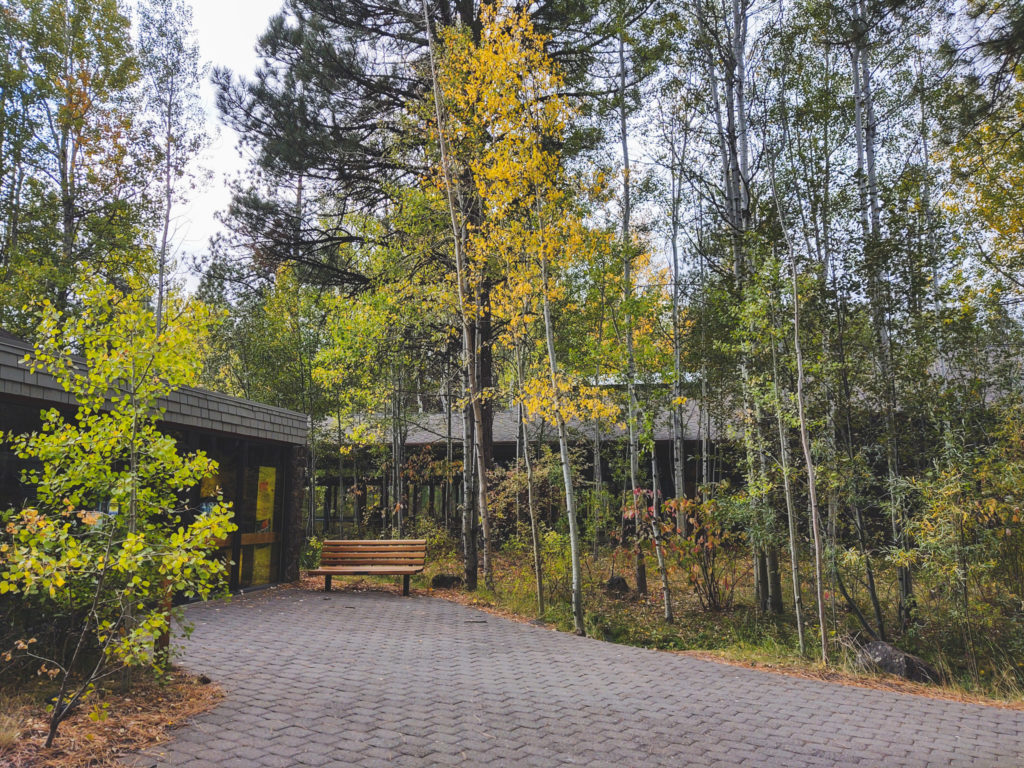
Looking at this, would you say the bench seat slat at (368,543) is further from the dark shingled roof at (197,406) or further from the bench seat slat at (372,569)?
the dark shingled roof at (197,406)

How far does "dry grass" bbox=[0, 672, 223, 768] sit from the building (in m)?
2.88

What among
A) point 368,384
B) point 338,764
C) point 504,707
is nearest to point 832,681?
point 504,707

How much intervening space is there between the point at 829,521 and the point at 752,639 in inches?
76.5

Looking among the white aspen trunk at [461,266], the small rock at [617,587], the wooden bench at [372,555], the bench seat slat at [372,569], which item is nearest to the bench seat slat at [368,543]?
the wooden bench at [372,555]

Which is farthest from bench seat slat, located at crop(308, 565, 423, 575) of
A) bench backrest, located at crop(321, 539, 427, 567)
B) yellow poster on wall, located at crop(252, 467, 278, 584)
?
yellow poster on wall, located at crop(252, 467, 278, 584)

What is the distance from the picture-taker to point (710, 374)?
35.2 feet

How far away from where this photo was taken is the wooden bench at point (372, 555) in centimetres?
1076

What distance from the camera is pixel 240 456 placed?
9.97 m

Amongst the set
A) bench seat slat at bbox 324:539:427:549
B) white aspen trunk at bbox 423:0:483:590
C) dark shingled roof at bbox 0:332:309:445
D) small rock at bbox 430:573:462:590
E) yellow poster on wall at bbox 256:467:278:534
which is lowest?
small rock at bbox 430:573:462:590

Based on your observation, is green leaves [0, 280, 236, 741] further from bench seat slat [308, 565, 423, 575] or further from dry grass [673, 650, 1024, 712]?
bench seat slat [308, 565, 423, 575]

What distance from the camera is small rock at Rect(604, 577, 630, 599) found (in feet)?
37.5

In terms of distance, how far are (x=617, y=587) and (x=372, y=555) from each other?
168 inches

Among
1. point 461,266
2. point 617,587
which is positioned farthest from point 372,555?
point 461,266

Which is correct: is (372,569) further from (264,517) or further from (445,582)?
(264,517)
